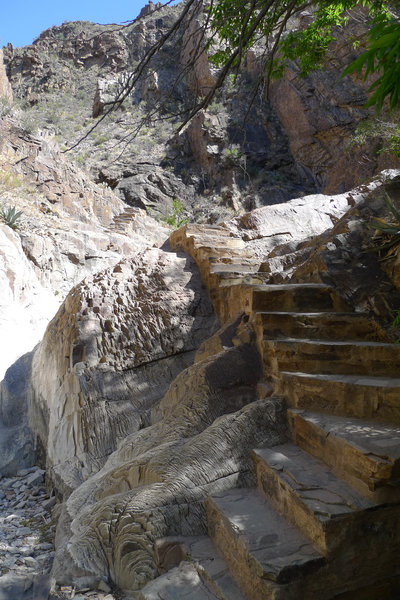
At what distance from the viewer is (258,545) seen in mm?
2139

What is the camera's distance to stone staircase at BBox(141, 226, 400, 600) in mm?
2043

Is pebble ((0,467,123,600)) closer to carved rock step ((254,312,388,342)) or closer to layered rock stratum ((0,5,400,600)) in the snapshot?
layered rock stratum ((0,5,400,600))

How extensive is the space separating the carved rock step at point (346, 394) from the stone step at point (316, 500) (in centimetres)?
36

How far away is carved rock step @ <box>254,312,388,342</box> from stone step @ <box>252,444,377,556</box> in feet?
3.66

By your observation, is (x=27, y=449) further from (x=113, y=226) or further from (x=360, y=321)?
(x=113, y=226)

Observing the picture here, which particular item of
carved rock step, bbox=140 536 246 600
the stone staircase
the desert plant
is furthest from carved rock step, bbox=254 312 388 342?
the desert plant

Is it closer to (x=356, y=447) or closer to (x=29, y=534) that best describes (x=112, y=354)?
(x=29, y=534)

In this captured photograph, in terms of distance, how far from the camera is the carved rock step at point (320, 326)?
358 centimetres

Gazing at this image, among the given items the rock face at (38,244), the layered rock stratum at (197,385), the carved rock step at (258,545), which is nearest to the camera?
the carved rock step at (258,545)

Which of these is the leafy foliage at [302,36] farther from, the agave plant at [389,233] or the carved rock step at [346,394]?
the carved rock step at [346,394]

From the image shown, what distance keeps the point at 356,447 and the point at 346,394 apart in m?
0.57

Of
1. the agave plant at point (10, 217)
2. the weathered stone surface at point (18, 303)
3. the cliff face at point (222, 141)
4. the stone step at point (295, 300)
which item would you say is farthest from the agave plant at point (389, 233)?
the cliff face at point (222, 141)

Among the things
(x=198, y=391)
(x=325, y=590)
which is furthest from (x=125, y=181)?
(x=325, y=590)

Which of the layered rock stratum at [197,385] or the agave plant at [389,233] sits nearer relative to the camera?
the layered rock stratum at [197,385]
